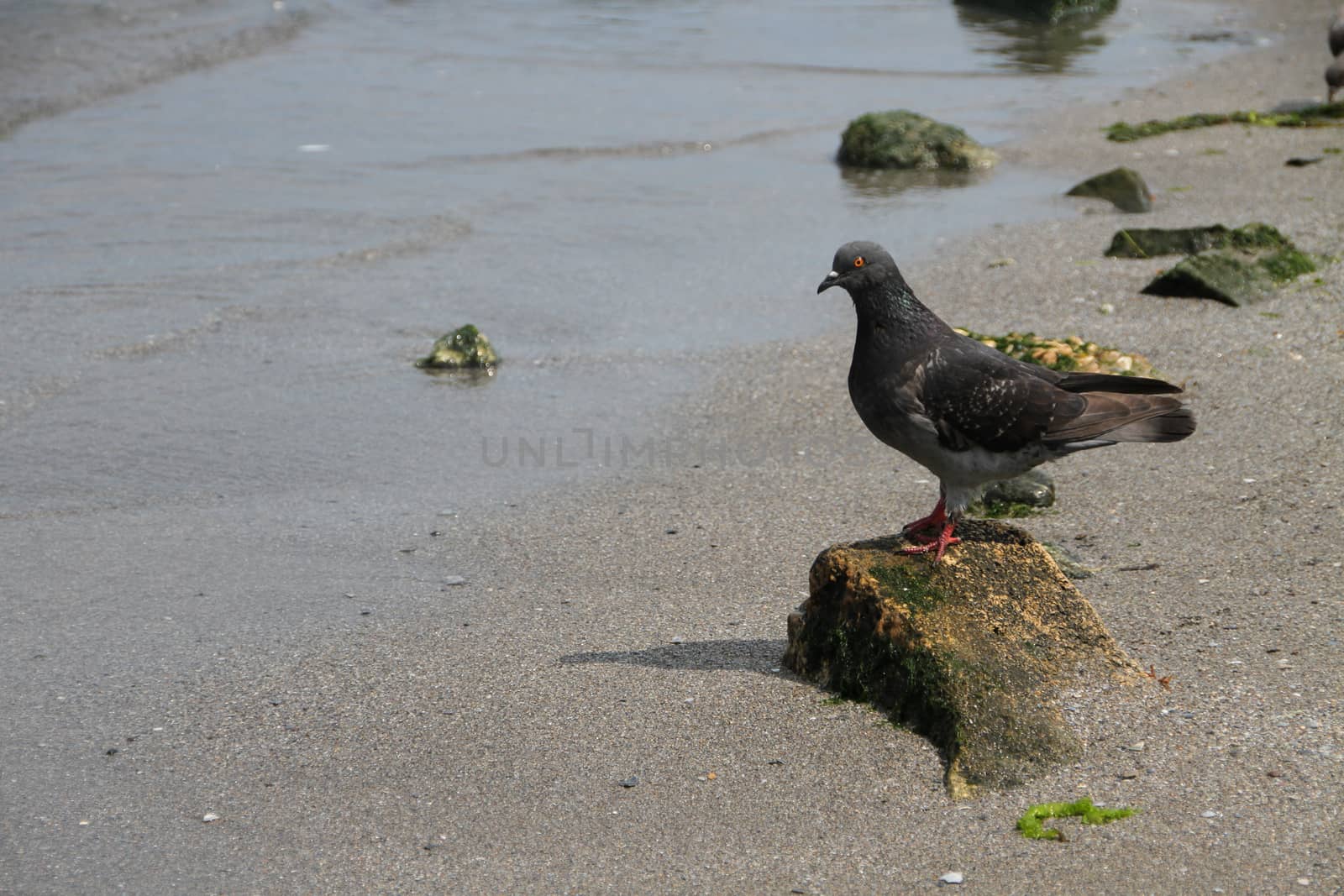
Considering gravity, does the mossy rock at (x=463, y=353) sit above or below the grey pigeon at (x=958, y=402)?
below

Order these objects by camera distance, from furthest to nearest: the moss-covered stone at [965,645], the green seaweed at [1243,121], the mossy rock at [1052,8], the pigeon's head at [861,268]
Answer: the mossy rock at [1052,8]
the green seaweed at [1243,121]
the pigeon's head at [861,268]
the moss-covered stone at [965,645]

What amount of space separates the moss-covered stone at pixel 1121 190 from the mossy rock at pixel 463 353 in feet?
19.1

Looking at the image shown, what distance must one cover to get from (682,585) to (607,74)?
13783 millimetres

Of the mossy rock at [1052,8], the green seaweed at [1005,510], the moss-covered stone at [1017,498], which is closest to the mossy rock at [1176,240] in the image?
the moss-covered stone at [1017,498]

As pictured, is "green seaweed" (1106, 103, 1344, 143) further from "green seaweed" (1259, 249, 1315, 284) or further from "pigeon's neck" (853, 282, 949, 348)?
"pigeon's neck" (853, 282, 949, 348)

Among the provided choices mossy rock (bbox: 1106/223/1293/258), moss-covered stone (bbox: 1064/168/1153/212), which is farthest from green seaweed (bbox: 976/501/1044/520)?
moss-covered stone (bbox: 1064/168/1153/212)

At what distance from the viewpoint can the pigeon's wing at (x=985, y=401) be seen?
4.82m

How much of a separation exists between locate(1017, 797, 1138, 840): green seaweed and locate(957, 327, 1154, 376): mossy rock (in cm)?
392

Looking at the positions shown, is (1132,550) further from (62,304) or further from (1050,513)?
(62,304)

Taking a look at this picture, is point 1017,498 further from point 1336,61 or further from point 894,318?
point 1336,61

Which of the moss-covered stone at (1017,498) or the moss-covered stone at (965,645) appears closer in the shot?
the moss-covered stone at (965,645)

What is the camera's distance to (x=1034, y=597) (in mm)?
4785

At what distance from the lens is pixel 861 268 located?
504 centimetres

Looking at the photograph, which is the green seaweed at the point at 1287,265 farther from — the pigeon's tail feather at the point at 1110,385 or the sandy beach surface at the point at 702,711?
the pigeon's tail feather at the point at 1110,385
